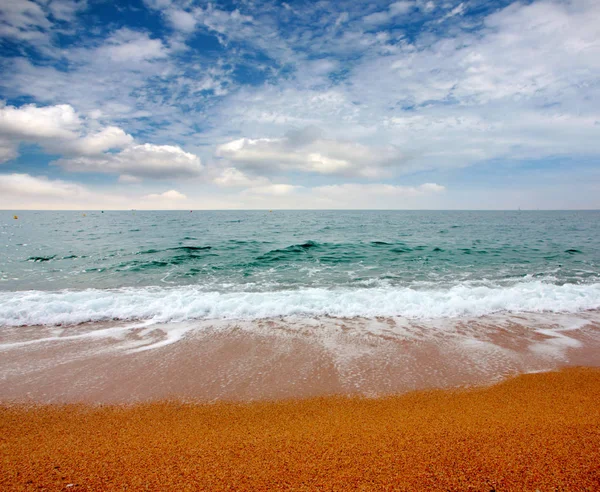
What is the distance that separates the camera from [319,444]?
2992 millimetres

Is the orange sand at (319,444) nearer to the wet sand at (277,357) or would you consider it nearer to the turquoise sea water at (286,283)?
the wet sand at (277,357)

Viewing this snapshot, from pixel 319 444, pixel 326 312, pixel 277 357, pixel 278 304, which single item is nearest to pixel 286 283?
pixel 278 304

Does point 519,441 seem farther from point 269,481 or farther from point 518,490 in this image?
point 269,481

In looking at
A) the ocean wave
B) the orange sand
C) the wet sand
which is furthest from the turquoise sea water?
the orange sand

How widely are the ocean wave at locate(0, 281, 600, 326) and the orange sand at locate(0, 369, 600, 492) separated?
3.65m

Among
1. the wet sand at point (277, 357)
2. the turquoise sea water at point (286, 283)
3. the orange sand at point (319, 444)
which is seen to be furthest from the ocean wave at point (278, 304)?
the orange sand at point (319, 444)

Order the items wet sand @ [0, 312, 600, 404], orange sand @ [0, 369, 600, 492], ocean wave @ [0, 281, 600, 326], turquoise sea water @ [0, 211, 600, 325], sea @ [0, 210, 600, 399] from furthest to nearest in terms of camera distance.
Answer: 1. turquoise sea water @ [0, 211, 600, 325]
2. ocean wave @ [0, 281, 600, 326]
3. sea @ [0, 210, 600, 399]
4. wet sand @ [0, 312, 600, 404]
5. orange sand @ [0, 369, 600, 492]

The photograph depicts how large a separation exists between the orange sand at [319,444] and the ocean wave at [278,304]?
12.0 feet

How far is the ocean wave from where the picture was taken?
7.35 m

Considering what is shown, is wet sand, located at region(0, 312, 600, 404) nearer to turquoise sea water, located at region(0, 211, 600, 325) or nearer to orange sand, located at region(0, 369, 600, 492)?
orange sand, located at region(0, 369, 600, 492)

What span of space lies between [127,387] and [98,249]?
20.5 meters

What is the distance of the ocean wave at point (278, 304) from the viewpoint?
24.1 ft

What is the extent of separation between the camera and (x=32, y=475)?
8.64ft

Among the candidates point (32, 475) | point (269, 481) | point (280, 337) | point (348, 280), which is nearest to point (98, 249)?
point (348, 280)
